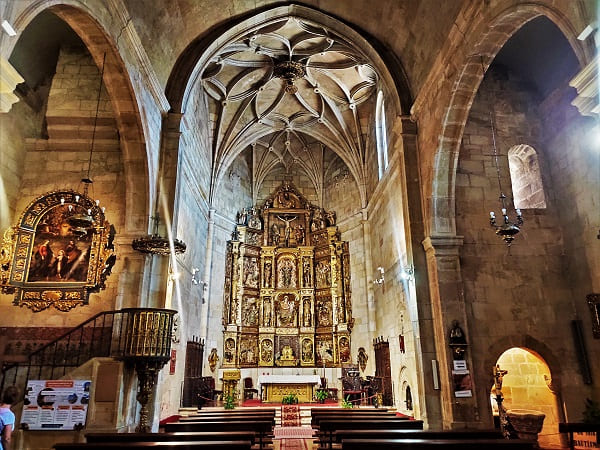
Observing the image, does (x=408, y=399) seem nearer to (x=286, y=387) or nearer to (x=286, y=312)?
(x=286, y=387)

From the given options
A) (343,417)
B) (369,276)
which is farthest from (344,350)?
(343,417)

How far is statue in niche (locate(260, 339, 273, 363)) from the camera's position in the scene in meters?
17.5

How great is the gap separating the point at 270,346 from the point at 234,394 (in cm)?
295

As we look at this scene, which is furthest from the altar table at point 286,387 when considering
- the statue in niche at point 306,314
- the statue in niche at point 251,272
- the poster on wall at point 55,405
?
the poster on wall at point 55,405

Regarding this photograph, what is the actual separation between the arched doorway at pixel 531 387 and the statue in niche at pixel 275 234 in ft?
35.0

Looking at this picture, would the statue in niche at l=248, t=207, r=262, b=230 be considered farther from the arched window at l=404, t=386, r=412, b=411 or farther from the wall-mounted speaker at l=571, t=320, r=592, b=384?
the wall-mounted speaker at l=571, t=320, r=592, b=384

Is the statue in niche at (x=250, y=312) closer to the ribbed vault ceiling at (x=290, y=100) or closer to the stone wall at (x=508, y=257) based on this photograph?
the ribbed vault ceiling at (x=290, y=100)

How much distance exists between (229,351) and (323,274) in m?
5.01

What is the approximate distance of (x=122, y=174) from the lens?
10.5 m

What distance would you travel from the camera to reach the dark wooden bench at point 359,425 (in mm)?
6891

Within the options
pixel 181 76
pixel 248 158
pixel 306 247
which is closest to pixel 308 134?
pixel 248 158

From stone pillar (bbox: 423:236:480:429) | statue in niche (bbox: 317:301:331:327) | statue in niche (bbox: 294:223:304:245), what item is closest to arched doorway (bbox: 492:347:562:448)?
stone pillar (bbox: 423:236:480:429)

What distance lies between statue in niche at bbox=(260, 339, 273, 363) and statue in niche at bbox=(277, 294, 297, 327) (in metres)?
0.89

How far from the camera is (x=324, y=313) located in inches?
719
